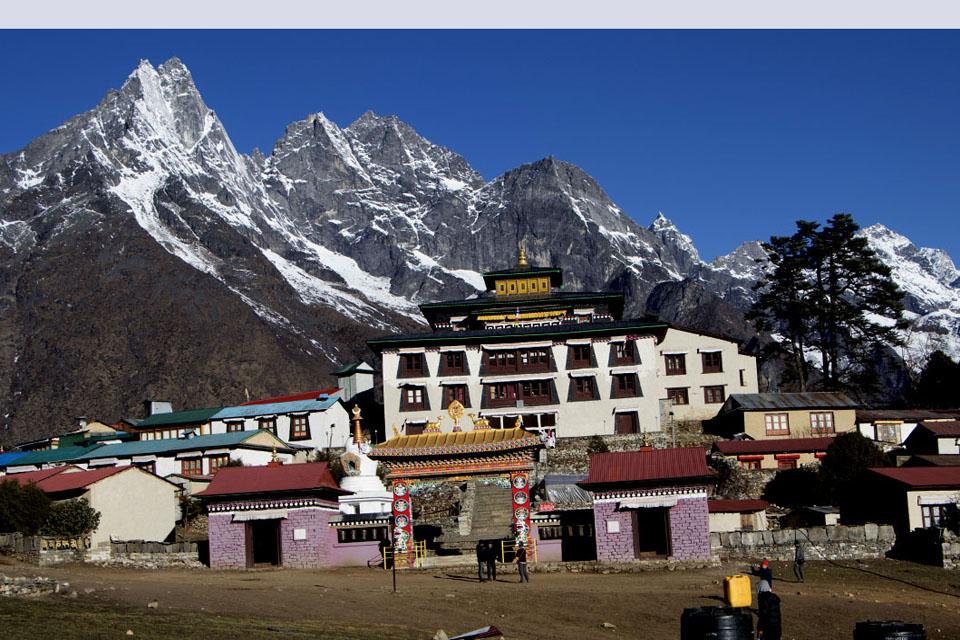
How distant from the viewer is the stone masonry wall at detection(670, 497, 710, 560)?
134 feet

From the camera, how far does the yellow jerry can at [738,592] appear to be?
31397mm

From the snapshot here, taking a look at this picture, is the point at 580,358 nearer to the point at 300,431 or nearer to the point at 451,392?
the point at 451,392

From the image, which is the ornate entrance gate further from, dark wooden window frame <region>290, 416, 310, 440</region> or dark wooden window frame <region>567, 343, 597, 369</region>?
dark wooden window frame <region>290, 416, 310, 440</region>

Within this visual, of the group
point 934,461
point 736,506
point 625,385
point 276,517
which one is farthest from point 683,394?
point 276,517

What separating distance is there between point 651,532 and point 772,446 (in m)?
24.2

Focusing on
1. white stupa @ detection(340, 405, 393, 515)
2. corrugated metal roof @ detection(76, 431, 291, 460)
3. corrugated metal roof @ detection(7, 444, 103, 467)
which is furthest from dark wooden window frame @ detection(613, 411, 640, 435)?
corrugated metal roof @ detection(7, 444, 103, 467)

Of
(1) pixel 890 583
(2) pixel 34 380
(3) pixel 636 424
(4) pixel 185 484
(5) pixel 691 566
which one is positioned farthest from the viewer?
(2) pixel 34 380

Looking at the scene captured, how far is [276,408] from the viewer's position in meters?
78.4

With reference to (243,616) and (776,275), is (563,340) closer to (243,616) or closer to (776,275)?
(776,275)

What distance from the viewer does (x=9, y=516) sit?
49656 mm

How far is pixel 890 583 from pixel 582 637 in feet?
48.1

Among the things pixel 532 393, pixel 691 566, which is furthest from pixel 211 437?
pixel 691 566

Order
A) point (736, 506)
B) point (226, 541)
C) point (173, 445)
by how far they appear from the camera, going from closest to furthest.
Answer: point (226, 541), point (736, 506), point (173, 445)

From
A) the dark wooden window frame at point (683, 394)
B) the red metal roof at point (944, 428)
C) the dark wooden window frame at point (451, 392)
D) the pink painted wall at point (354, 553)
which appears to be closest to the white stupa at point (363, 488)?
the pink painted wall at point (354, 553)
